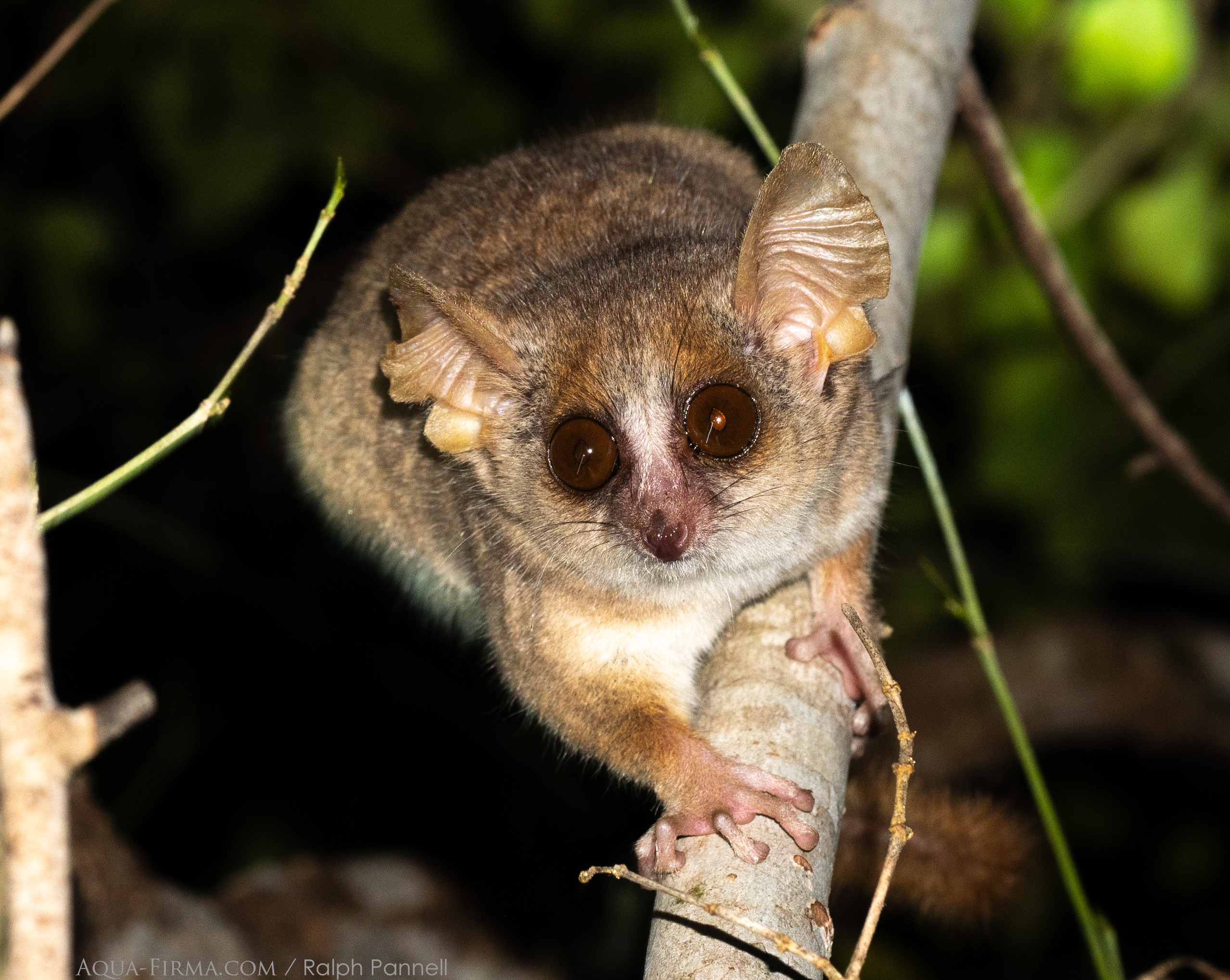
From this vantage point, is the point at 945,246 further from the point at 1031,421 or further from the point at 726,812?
the point at 726,812

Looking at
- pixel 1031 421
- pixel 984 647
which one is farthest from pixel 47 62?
pixel 1031 421

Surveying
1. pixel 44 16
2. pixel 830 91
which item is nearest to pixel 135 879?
pixel 830 91

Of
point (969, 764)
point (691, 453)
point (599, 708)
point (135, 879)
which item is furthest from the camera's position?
point (969, 764)

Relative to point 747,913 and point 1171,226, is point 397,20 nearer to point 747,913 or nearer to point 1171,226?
point 1171,226

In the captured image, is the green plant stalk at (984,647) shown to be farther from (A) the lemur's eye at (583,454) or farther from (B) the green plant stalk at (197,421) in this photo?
(B) the green plant stalk at (197,421)

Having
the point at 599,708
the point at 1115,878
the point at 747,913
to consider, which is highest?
the point at 1115,878

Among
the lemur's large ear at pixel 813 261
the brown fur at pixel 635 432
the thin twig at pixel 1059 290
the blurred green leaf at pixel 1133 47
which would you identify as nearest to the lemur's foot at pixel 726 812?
the brown fur at pixel 635 432

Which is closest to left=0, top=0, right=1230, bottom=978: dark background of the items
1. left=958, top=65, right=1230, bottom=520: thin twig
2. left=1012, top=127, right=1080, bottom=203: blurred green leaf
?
left=1012, top=127, right=1080, bottom=203: blurred green leaf
